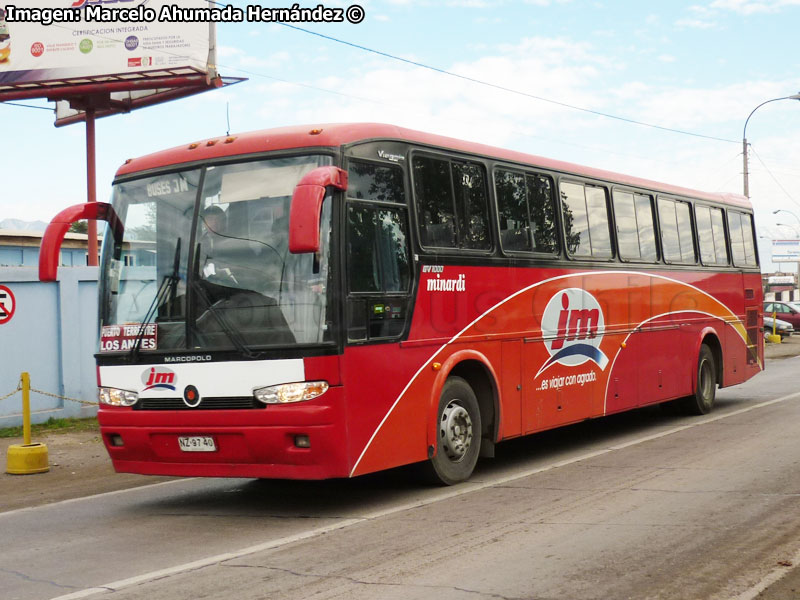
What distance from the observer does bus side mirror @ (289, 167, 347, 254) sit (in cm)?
709

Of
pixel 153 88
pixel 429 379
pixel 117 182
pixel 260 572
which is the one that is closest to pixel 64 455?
pixel 117 182

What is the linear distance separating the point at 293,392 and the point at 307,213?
160 cm

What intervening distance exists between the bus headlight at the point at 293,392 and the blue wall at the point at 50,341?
27.7 feet

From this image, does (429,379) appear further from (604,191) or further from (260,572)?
(604,191)

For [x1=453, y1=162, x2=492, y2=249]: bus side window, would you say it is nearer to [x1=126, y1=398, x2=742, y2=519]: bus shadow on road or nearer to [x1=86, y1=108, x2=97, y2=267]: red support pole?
[x1=126, y1=398, x2=742, y2=519]: bus shadow on road

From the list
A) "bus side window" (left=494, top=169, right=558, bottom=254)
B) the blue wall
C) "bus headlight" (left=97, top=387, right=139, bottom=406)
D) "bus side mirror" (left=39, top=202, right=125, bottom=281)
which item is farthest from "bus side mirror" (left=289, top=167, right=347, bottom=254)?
the blue wall

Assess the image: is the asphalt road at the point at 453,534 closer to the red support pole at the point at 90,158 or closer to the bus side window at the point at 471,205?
the bus side window at the point at 471,205

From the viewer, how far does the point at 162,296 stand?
8602 millimetres

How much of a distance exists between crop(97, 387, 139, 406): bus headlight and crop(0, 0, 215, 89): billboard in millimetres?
15909

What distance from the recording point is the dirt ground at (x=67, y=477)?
1033 centimetres

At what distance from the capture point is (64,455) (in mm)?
13180

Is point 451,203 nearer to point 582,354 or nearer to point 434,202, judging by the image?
point 434,202

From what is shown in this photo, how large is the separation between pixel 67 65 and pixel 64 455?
13.7 metres

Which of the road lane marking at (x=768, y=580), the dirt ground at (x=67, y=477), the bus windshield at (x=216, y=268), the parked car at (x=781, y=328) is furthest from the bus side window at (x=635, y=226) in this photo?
the parked car at (x=781, y=328)
